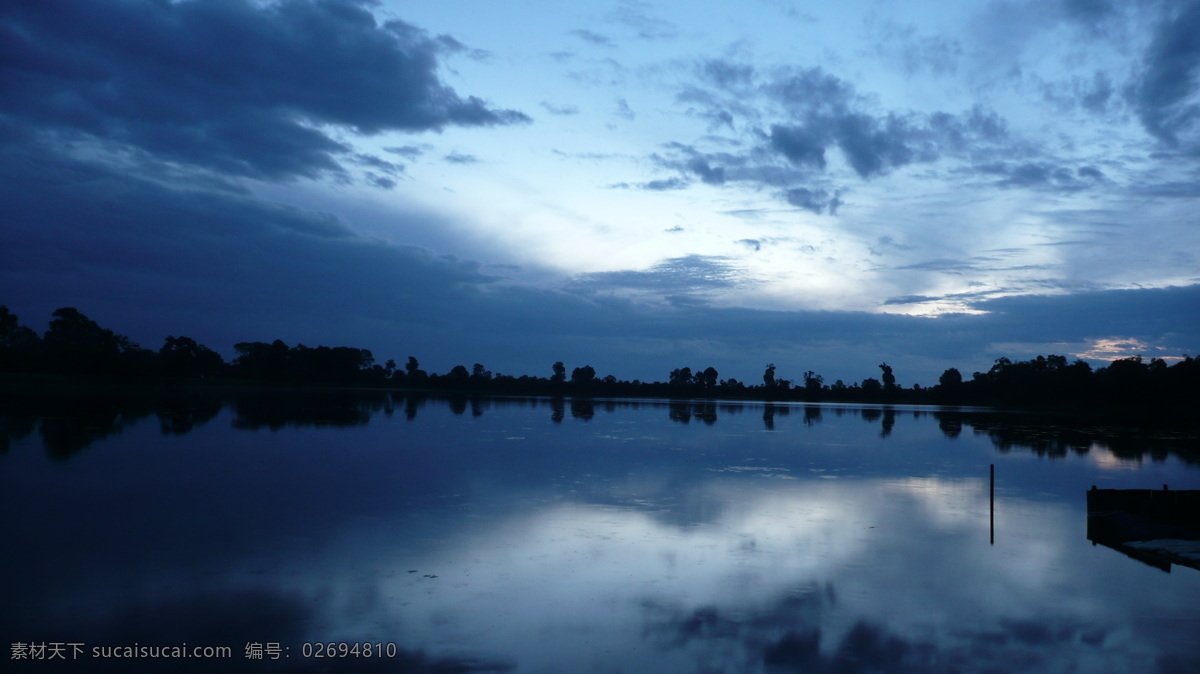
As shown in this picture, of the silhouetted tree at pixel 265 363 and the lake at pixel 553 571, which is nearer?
the lake at pixel 553 571

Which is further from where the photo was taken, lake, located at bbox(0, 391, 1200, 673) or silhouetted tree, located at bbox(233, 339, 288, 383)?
silhouetted tree, located at bbox(233, 339, 288, 383)

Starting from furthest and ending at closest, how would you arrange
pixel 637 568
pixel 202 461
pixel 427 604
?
pixel 202 461 → pixel 637 568 → pixel 427 604

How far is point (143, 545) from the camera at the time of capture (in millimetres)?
12531

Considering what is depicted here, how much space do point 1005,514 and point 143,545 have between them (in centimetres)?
2005

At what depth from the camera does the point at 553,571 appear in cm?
1171

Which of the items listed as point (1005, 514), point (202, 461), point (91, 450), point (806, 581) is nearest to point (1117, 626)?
point (806, 581)

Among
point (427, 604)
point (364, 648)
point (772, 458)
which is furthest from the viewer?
point (772, 458)

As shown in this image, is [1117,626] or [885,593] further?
[885,593]

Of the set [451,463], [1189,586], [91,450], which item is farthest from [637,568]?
[91,450]

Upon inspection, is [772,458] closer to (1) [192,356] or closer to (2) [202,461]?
(2) [202,461]

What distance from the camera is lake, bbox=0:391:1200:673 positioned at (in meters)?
8.40

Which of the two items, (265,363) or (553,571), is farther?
(265,363)

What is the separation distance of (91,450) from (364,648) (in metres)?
23.8

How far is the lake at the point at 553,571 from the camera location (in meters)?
8.40
